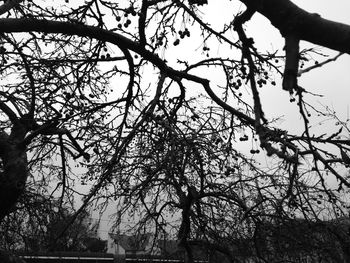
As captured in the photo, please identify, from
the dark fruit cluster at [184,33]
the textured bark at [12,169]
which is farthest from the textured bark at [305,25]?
the textured bark at [12,169]

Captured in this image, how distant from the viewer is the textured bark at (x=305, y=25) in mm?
1814

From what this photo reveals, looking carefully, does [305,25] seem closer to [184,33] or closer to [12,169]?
[184,33]

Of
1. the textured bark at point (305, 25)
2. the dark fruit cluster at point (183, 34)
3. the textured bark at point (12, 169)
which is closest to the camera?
the textured bark at point (305, 25)

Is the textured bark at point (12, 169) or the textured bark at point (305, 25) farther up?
the textured bark at point (12, 169)

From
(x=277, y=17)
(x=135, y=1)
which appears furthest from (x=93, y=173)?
(x=277, y=17)

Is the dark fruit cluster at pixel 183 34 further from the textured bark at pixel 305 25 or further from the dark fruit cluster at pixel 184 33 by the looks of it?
the textured bark at pixel 305 25

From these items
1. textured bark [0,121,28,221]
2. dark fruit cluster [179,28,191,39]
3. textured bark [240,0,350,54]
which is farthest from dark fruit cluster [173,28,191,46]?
textured bark [240,0,350,54]

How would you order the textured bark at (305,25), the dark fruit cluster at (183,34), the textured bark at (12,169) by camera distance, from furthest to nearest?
1. the textured bark at (12,169)
2. the dark fruit cluster at (183,34)
3. the textured bark at (305,25)

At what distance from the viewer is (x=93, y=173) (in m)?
5.53

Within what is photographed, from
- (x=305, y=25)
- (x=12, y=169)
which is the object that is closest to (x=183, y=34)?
Result: (x=12, y=169)

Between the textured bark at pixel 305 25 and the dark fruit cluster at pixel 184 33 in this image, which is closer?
the textured bark at pixel 305 25

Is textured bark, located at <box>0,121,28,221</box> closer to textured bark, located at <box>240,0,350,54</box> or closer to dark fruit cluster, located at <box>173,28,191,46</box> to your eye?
dark fruit cluster, located at <box>173,28,191,46</box>

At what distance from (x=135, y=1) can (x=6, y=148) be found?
3277 mm

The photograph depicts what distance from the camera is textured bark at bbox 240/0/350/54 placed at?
181 centimetres
